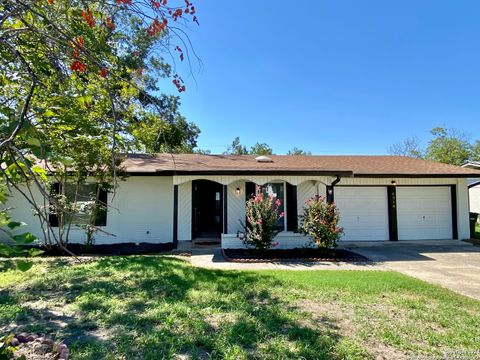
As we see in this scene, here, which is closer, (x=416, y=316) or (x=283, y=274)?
(x=416, y=316)

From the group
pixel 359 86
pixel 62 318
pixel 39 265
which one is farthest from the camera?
pixel 359 86

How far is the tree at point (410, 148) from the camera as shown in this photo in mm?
35719

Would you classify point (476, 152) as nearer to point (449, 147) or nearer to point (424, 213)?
point (449, 147)

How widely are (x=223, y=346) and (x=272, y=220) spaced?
19.2ft

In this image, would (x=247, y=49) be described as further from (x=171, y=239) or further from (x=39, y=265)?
(x=39, y=265)

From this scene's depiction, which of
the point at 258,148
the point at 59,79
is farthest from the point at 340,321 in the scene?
the point at 258,148

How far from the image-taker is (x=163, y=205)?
11.5 metres

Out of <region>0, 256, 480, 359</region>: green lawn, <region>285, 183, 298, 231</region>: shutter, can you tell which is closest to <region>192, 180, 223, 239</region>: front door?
<region>285, 183, 298, 231</region>: shutter

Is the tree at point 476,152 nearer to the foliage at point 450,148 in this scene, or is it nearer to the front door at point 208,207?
the foliage at point 450,148

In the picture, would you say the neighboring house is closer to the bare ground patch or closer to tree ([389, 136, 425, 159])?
the bare ground patch

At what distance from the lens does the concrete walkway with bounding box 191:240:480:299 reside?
6703 mm

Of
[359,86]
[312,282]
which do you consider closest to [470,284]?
[312,282]

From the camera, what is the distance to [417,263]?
8281 millimetres

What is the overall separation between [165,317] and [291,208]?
26.5 feet
